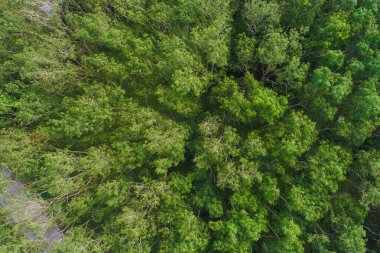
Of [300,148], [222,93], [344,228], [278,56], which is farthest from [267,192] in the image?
[278,56]

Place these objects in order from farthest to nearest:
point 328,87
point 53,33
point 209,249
A: 1. point 53,33
2. point 209,249
3. point 328,87

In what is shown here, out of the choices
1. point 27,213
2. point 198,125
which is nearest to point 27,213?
point 27,213

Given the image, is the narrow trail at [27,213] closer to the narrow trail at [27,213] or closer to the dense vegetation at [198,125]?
the narrow trail at [27,213]

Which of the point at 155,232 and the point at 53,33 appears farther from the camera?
the point at 53,33

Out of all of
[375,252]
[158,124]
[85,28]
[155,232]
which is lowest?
[155,232]

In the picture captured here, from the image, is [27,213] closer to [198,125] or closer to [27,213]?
[27,213]

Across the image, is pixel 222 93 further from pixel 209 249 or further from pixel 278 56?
pixel 209 249

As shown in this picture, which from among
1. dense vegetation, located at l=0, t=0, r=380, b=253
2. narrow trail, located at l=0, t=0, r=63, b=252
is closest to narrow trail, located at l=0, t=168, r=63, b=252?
narrow trail, located at l=0, t=0, r=63, b=252

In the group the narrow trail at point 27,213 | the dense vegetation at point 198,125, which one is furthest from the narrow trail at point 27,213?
the dense vegetation at point 198,125
